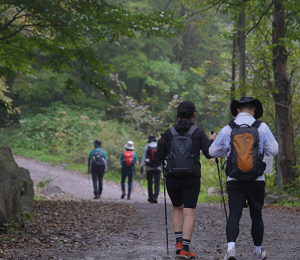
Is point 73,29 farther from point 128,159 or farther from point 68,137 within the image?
point 68,137

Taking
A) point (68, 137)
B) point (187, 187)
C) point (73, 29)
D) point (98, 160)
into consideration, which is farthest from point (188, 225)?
point (68, 137)

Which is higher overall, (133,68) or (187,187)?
(133,68)

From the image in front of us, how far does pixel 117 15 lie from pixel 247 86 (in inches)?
256

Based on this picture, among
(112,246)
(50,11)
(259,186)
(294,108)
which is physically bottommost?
→ (112,246)

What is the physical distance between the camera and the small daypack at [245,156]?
13.5 feet

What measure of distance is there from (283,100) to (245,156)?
9804 mm

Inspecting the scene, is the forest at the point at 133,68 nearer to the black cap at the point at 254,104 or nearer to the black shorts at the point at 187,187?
the black cap at the point at 254,104

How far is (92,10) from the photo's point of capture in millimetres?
8836

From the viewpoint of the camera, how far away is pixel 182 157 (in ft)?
15.6

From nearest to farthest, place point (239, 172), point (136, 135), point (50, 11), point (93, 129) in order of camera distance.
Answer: point (239, 172), point (50, 11), point (136, 135), point (93, 129)

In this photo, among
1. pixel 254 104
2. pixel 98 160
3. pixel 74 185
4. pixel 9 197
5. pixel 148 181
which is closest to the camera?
pixel 254 104

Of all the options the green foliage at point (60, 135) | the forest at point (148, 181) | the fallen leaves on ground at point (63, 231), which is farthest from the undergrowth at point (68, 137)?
the fallen leaves on ground at point (63, 231)

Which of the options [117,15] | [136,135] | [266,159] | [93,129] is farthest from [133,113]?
[117,15]

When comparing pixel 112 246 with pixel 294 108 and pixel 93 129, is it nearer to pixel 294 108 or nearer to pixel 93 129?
pixel 294 108
